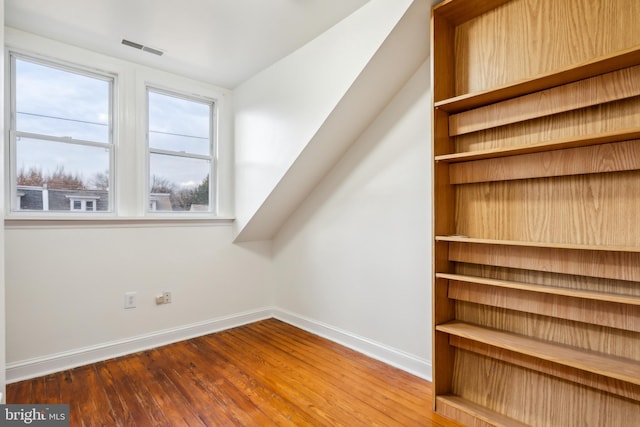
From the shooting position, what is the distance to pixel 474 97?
69.0 inches

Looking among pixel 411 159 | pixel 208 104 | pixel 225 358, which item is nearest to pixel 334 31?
pixel 411 159

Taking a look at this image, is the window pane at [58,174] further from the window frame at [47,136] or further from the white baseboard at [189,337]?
the white baseboard at [189,337]

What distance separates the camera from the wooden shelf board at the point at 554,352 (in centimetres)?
133

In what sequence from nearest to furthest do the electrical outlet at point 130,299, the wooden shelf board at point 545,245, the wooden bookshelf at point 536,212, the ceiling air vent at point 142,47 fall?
1. the wooden shelf board at point 545,245
2. the wooden bookshelf at point 536,212
3. the ceiling air vent at point 142,47
4. the electrical outlet at point 130,299

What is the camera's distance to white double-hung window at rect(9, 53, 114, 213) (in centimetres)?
240

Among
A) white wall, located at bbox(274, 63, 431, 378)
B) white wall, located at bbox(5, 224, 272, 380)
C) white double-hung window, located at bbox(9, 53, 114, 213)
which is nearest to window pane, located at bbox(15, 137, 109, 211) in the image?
white double-hung window, located at bbox(9, 53, 114, 213)

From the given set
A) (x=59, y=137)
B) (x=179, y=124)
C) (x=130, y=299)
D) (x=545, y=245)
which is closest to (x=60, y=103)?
(x=59, y=137)

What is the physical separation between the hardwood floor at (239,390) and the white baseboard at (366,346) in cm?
7

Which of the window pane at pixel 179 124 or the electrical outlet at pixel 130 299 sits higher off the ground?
the window pane at pixel 179 124

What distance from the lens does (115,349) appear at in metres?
2.66

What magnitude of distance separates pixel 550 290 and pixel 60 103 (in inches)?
135

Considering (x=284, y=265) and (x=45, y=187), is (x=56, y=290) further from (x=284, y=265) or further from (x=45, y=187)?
(x=284, y=265)

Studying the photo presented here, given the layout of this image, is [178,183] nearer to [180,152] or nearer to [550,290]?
[180,152]

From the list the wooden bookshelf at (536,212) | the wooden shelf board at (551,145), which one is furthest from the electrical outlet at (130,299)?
the wooden shelf board at (551,145)
